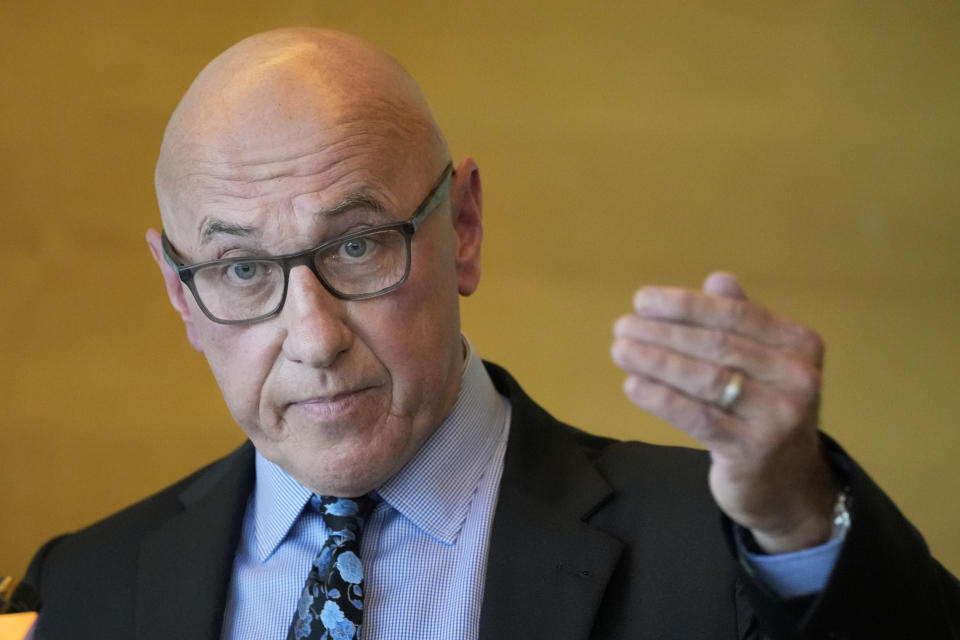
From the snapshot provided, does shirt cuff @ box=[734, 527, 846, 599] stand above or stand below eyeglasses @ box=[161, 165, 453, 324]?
below

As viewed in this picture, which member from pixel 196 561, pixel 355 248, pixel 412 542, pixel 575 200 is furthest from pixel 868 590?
pixel 575 200

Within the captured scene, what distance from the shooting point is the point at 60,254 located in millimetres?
3498

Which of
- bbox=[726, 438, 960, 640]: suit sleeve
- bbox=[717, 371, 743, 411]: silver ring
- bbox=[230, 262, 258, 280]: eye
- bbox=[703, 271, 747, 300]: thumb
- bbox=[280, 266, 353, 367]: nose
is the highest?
bbox=[703, 271, 747, 300]: thumb

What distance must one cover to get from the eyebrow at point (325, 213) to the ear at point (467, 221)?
232mm

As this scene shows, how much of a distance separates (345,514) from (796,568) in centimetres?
78

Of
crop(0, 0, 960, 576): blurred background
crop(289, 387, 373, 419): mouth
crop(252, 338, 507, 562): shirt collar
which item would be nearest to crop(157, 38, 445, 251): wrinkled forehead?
crop(289, 387, 373, 419): mouth

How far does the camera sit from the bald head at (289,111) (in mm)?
1928

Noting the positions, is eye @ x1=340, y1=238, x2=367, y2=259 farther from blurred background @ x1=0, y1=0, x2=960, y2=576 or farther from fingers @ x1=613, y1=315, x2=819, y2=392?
blurred background @ x1=0, y1=0, x2=960, y2=576

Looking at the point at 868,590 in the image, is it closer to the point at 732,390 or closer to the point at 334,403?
the point at 732,390

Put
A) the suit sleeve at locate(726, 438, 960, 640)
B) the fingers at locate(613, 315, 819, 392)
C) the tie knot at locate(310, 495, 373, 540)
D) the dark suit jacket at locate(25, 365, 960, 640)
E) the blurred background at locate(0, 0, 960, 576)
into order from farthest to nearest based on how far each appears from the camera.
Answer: the blurred background at locate(0, 0, 960, 576), the tie knot at locate(310, 495, 373, 540), the dark suit jacket at locate(25, 365, 960, 640), the suit sleeve at locate(726, 438, 960, 640), the fingers at locate(613, 315, 819, 392)

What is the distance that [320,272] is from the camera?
1.90 metres

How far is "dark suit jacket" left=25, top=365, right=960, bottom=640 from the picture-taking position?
1.84 metres

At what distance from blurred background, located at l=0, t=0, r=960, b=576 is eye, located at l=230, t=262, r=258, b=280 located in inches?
60.7

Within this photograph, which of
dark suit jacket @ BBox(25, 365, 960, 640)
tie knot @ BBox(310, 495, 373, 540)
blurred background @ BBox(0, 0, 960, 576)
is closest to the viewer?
dark suit jacket @ BBox(25, 365, 960, 640)
